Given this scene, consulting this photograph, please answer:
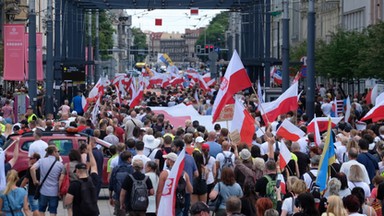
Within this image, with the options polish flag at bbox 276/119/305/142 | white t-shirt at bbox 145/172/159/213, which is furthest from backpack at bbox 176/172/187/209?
polish flag at bbox 276/119/305/142

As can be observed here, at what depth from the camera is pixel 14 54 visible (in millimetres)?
40375

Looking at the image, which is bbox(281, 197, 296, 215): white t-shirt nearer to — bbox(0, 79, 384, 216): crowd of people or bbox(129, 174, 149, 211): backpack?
bbox(0, 79, 384, 216): crowd of people

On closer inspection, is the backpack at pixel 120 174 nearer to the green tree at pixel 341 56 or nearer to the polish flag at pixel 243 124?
the polish flag at pixel 243 124

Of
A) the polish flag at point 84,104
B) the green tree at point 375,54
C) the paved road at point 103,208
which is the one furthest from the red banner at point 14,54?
the paved road at point 103,208

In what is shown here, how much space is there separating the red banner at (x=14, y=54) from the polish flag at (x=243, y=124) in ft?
65.5

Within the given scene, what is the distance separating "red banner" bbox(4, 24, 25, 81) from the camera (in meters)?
39.8

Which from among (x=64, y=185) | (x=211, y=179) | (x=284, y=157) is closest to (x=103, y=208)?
(x=211, y=179)

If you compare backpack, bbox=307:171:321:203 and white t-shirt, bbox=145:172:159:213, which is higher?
backpack, bbox=307:171:321:203

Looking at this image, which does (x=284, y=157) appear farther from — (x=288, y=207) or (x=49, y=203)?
(x=49, y=203)

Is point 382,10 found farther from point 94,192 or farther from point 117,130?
point 94,192

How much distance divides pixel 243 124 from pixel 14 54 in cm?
2101

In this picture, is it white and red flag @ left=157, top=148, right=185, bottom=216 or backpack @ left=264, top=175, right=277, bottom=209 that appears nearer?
white and red flag @ left=157, top=148, right=185, bottom=216

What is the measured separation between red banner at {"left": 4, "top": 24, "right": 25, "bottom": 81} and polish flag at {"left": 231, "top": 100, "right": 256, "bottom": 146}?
19962 mm

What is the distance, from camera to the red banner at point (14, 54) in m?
39.8
